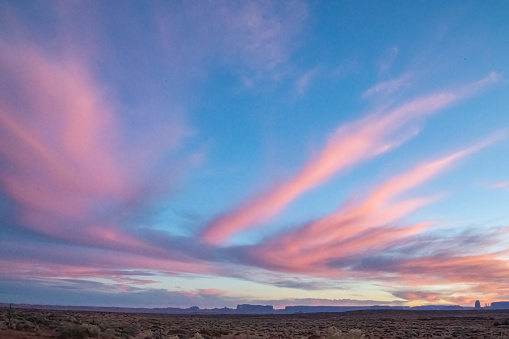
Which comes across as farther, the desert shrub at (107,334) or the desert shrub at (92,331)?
the desert shrub at (107,334)

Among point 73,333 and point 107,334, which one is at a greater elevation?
point 73,333

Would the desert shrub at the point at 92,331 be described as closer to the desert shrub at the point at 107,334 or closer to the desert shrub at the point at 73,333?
the desert shrub at the point at 73,333

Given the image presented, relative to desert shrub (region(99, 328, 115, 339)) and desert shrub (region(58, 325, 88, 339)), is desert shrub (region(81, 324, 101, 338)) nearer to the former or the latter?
desert shrub (region(58, 325, 88, 339))

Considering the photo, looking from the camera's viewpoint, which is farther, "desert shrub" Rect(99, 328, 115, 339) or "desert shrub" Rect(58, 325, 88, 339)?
"desert shrub" Rect(99, 328, 115, 339)

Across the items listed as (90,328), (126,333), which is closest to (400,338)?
(126,333)

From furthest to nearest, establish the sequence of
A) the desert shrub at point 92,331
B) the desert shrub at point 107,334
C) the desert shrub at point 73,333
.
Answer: the desert shrub at point 107,334 < the desert shrub at point 92,331 < the desert shrub at point 73,333

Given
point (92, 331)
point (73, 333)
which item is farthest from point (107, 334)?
point (73, 333)

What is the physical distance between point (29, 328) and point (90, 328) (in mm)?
4674

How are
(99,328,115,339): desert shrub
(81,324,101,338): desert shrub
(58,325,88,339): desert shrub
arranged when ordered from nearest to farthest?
1. (58,325,88,339): desert shrub
2. (81,324,101,338): desert shrub
3. (99,328,115,339): desert shrub

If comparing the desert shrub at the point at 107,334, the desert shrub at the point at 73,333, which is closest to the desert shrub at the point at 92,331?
the desert shrub at the point at 73,333

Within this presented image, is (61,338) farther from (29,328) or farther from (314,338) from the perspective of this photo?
(314,338)

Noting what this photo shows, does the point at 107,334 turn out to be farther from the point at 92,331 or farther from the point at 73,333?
the point at 73,333

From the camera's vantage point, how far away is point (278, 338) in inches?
1195

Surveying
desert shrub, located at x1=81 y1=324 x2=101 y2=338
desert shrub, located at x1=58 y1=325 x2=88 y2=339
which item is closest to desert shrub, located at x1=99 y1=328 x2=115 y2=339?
desert shrub, located at x1=81 y1=324 x2=101 y2=338
